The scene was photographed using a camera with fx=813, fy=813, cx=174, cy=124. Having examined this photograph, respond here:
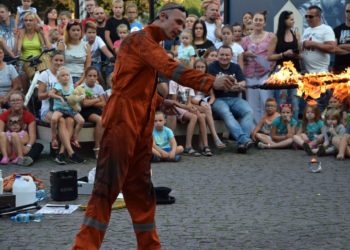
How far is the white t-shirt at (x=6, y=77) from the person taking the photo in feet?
38.1

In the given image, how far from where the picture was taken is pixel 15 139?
416 inches

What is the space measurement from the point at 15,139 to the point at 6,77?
1.43m

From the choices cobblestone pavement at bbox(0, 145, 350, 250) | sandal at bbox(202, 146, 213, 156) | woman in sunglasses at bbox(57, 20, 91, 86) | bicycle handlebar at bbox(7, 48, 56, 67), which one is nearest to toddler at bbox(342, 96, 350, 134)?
cobblestone pavement at bbox(0, 145, 350, 250)

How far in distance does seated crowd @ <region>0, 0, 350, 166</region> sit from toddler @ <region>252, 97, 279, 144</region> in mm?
15

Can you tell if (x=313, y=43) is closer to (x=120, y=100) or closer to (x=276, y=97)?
(x=276, y=97)

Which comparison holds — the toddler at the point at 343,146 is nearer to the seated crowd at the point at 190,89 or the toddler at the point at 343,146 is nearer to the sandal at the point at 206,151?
the seated crowd at the point at 190,89

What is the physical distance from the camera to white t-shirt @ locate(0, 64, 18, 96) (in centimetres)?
1162

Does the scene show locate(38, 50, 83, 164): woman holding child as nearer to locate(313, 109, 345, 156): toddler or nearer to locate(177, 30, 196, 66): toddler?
locate(177, 30, 196, 66): toddler

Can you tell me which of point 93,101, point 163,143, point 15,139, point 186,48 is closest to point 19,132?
point 15,139

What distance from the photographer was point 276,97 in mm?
12758

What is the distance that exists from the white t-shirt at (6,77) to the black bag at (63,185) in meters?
3.91

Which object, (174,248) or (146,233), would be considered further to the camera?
(174,248)

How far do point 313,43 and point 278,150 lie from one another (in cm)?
171

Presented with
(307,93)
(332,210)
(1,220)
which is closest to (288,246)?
(332,210)
